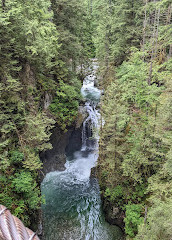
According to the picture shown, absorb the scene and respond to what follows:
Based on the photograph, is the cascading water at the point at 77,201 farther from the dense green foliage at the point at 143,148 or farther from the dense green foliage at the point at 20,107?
the dense green foliage at the point at 20,107

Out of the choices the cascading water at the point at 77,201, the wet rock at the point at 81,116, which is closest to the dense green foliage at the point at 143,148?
the cascading water at the point at 77,201

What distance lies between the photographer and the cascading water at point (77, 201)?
10406 millimetres

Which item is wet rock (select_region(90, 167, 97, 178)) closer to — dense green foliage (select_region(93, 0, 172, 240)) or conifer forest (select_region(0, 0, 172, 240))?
conifer forest (select_region(0, 0, 172, 240))

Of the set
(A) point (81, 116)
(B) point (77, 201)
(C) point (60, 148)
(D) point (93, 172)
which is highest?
(A) point (81, 116)

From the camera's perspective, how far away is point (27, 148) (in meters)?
8.97

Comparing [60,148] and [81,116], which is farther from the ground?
[81,116]

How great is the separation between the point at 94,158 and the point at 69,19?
13631 mm

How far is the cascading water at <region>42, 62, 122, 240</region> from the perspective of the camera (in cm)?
1041

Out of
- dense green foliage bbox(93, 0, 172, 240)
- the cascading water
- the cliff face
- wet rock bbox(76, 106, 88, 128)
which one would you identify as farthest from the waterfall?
dense green foliage bbox(93, 0, 172, 240)

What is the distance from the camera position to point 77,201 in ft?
42.4

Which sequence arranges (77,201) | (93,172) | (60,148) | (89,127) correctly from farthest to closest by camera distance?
1. (89,127)
2. (60,148)
3. (93,172)
4. (77,201)

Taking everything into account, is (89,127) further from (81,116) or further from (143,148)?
(143,148)

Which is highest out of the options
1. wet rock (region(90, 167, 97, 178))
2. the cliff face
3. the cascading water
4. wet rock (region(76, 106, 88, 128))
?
wet rock (region(76, 106, 88, 128))

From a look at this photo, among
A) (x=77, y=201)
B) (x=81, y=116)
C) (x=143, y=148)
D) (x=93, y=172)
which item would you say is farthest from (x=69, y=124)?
(x=143, y=148)
